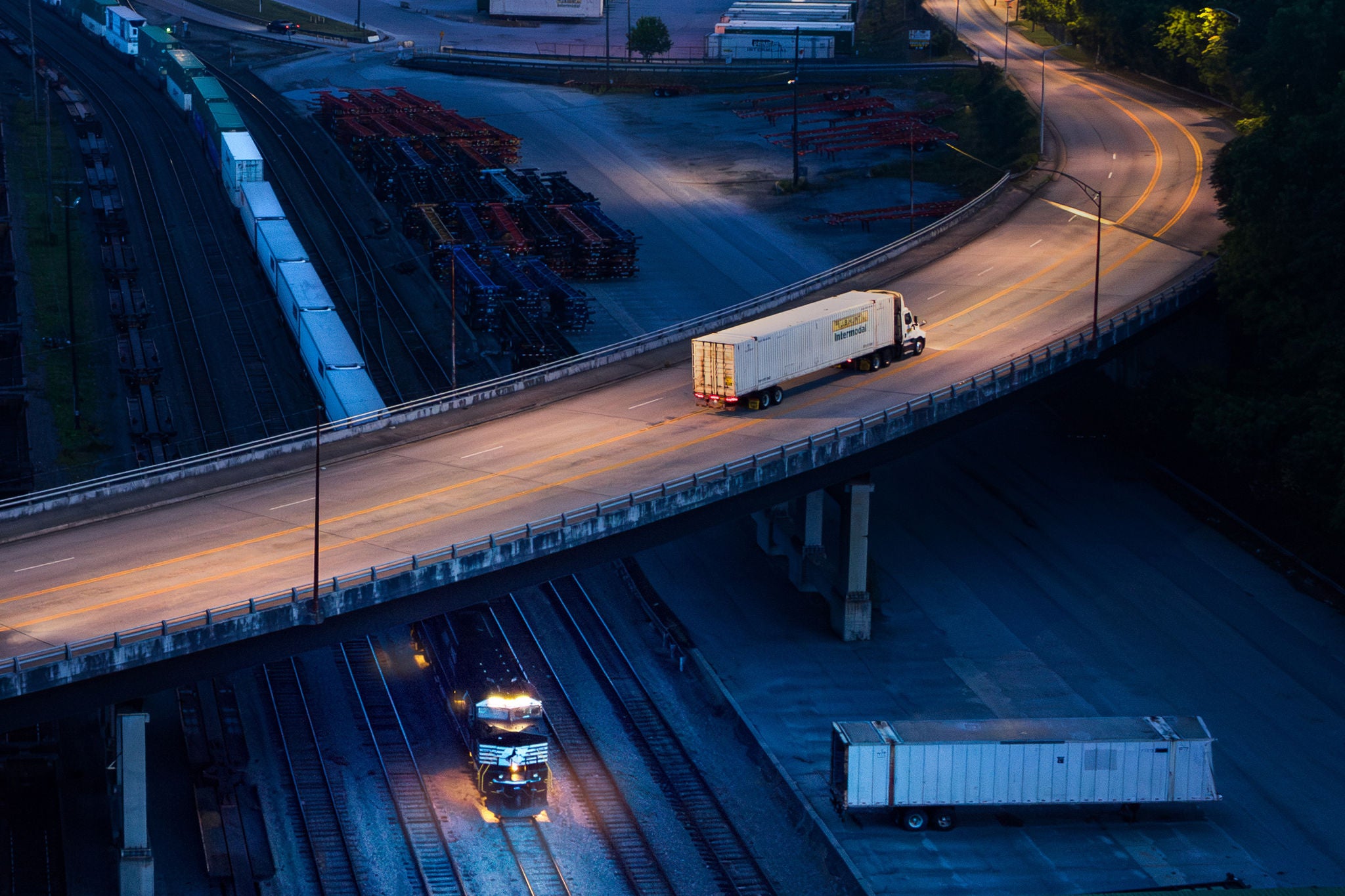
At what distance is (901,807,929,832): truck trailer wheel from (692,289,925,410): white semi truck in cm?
1459

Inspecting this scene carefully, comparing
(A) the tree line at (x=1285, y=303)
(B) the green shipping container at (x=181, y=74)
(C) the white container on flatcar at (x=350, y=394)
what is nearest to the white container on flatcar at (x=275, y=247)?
(C) the white container on flatcar at (x=350, y=394)

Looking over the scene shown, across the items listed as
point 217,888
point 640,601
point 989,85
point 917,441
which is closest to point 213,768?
point 217,888

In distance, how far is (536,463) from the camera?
5044cm

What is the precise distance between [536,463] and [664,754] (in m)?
9.31

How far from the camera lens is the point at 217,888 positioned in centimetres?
4353

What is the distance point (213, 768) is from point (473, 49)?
116 metres

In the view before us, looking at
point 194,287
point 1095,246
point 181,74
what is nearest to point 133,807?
point 1095,246

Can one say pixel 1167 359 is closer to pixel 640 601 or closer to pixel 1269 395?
pixel 1269 395

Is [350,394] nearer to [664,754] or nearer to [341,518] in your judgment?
[341,518]

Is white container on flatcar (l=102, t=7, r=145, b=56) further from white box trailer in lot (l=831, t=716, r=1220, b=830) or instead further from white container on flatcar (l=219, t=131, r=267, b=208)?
white box trailer in lot (l=831, t=716, r=1220, b=830)

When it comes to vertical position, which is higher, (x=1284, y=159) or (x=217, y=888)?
(x=1284, y=159)

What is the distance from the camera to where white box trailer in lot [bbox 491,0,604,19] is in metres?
169

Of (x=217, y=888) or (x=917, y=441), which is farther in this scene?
(x=917, y=441)

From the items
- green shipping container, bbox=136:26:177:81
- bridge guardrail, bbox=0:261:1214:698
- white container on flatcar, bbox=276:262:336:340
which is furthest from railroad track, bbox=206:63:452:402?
bridge guardrail, bbox=0:261:1214:698
